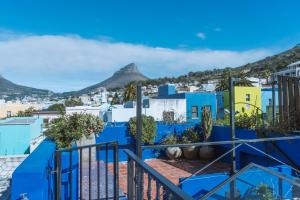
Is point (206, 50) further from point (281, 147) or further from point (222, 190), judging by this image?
point (222, 190)

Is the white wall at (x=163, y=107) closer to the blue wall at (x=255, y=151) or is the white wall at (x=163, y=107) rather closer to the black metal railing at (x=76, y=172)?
the blue wall at (x=255, y=151)

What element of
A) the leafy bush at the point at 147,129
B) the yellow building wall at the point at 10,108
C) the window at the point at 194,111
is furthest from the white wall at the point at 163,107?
the yellow building wall at the point at 10,108

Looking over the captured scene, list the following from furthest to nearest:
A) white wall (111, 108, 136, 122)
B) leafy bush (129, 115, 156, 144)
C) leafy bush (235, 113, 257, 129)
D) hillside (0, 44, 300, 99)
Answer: hillside (0, 44, 300, 99) → white wall (111, 108, 136, 122) → leafy bush (129, 115, 156, 144) → leafy bush (235, 113, 257, 129)

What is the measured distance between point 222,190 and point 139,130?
1527mm

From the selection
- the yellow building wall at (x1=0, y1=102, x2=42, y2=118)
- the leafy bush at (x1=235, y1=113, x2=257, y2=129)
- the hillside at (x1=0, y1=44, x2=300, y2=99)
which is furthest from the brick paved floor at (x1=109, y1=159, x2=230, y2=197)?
the hillside at (x1=0, y1=44, x2=300, y2=99)

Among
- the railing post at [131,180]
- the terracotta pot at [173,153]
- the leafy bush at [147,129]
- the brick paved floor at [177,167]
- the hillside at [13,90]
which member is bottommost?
the brick paved floor at [177,167]

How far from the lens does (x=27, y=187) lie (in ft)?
9.89

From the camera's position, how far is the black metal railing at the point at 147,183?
145 centimetres

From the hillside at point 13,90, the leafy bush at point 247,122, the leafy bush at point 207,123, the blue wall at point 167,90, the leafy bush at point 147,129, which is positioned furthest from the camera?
the hillside at point 13,90

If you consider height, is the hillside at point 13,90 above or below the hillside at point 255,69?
below

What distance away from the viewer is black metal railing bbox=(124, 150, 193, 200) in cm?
145

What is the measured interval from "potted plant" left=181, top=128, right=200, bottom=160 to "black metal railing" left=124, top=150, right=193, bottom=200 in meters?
10.1

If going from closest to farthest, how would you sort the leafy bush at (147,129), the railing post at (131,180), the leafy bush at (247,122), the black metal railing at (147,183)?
the black metal railing at (147,183) → the railing post at (131,180) → the leafy bush at (247,122) → the leafy bush at (147,129)

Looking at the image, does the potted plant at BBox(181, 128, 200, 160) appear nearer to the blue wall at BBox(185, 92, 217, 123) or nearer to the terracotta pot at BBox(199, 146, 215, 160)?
the terracotta pot at BBox(199, 146, 215, 160)
